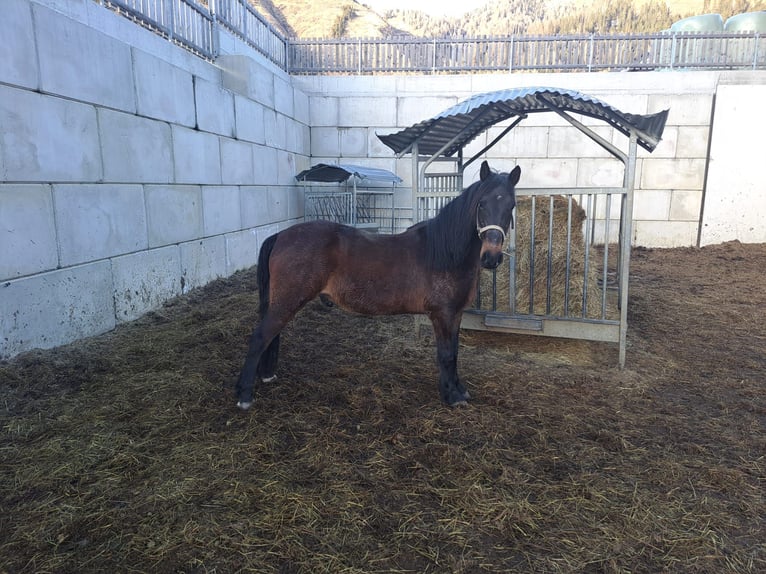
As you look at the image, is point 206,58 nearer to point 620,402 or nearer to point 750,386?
point 620,402

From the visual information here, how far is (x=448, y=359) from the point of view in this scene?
3.52 m

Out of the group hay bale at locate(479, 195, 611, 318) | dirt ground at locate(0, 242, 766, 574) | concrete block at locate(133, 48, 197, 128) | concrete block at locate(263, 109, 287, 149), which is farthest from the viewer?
concrete block at locate(263, 109, 287, 149)

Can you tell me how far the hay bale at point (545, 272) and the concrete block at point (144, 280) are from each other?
3.84m

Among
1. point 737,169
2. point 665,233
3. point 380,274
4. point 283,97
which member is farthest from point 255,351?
point 737,169

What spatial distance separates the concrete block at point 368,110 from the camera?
11.0 metres

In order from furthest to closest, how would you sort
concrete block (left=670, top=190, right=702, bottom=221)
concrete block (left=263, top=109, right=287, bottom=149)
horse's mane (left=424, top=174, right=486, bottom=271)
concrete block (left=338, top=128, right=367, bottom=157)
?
concrete block (left=338, top=128, right=367, bottom=157), concrete block (left=670, top=190, right=702, bottom=221), concrete block (left=263, top=109, right=287, bottom=149), horse's mane (left=424, top=174, right=486, bottom=271)

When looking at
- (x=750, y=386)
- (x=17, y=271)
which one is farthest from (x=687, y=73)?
(x=17, y=271)

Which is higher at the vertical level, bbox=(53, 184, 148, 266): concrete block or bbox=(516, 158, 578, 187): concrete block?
bbox=(516, 158, 578, 187): concrete block

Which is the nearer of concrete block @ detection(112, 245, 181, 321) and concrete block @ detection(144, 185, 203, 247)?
concrete block @ detection(112, 245, 181, 321)

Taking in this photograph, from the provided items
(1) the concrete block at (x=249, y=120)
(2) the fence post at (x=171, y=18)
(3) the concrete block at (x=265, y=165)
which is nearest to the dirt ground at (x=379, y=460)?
(2) the fence post at (x=171, y=18)

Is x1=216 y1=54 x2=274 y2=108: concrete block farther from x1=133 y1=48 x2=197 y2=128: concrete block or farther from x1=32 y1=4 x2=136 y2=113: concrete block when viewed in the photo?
x1=32 y1=4 x2=136 y2=113: concrete block

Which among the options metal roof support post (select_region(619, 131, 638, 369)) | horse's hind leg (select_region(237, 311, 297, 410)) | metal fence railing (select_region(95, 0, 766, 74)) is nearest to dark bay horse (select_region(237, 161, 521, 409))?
horse's hind leg (select_region(237, 311, 297, 410))

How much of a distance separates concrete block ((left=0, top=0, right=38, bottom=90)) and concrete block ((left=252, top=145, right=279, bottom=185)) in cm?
455

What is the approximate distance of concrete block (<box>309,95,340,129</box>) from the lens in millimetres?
11188
